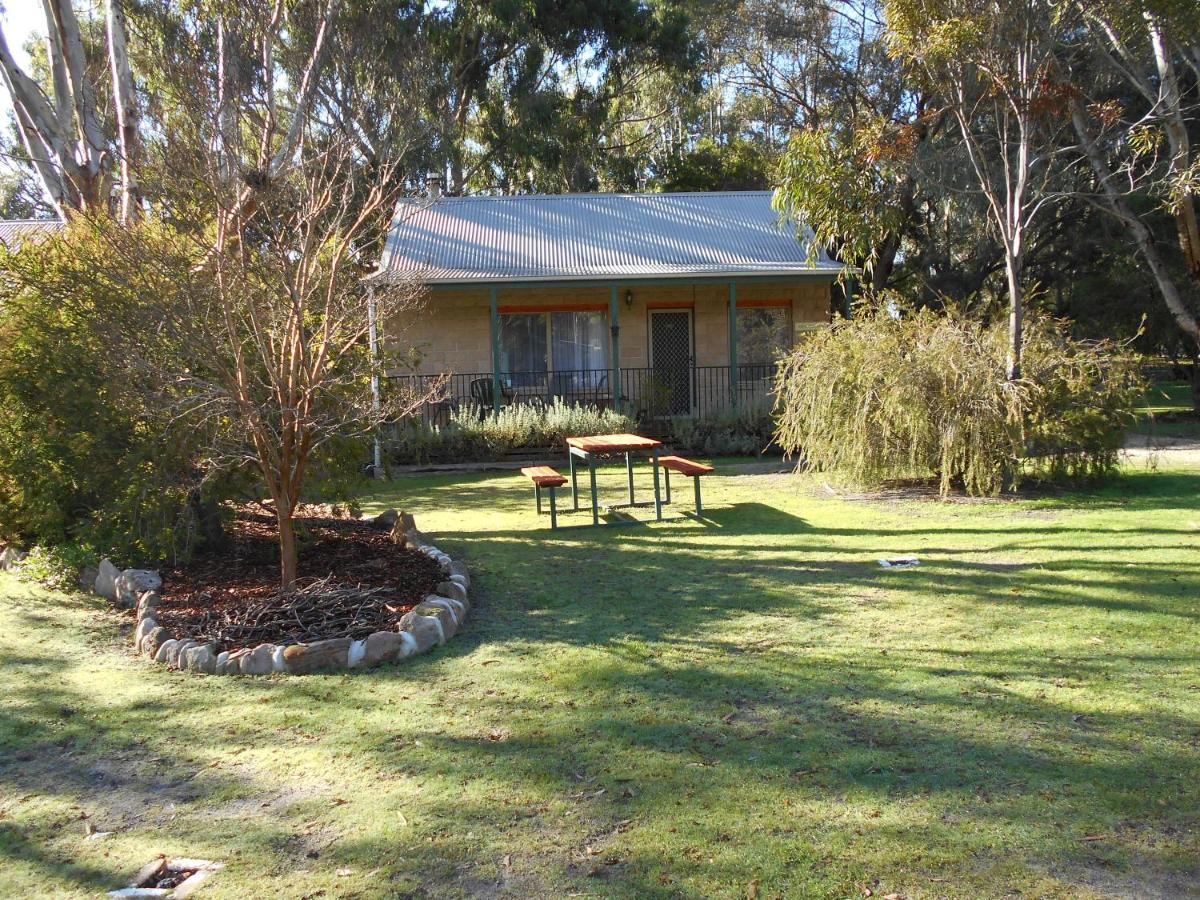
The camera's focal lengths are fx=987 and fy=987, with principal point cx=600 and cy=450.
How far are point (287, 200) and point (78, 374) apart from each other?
2442 millimetres

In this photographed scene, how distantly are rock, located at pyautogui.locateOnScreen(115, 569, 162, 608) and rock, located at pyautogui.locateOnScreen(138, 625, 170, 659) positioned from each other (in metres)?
1.20

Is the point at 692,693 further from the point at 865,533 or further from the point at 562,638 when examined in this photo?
the point at 865,533

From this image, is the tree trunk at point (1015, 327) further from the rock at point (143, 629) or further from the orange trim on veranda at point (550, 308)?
the orange trim on veranda at point (550, 308)

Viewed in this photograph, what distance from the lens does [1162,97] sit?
1187 cm

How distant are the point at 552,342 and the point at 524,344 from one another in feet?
1.79

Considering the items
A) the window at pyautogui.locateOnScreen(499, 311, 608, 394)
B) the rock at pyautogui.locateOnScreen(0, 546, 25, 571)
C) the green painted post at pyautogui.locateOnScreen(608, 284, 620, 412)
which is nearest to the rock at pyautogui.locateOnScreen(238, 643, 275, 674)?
the rock at pyautogui.locateOnScreen(0, 546, 25, 571)

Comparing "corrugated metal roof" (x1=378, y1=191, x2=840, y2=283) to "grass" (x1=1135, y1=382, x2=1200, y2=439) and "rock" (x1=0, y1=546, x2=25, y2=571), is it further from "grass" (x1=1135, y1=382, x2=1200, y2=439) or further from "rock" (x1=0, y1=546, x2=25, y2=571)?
"rock" (x1=0, y1=546, x2=25, y2=571)

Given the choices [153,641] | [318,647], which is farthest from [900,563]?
[153,641]

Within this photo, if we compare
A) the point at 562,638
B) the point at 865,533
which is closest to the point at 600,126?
the point at 865,533

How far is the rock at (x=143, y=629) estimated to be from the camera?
5.81 m

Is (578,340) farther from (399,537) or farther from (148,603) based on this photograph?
(148,603)

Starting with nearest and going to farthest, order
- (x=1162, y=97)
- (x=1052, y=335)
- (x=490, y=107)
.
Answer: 1. (x=1052, y=335)
2. (x=1162, y=97)
3. (x=490, y=107)

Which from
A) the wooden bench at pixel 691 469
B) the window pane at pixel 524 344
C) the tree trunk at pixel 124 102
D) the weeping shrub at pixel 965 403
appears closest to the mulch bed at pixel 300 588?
the wooden bench at pixel 691 469

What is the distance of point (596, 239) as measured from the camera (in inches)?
739
